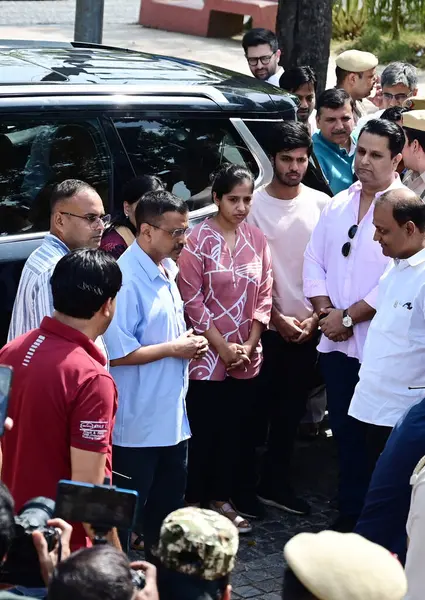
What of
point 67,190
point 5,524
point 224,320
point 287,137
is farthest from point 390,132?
point 5,524

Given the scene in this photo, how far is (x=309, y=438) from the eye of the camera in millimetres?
6949

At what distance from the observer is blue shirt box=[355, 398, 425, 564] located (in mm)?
4301

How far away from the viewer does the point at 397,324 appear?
5.16m

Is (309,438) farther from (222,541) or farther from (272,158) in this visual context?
(222,541)

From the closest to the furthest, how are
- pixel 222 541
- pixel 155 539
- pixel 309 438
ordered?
pixel 222 541, pixel 155 539, pixel 309 438

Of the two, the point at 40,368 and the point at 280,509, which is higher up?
the point at 40,368

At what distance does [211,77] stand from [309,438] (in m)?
2.26

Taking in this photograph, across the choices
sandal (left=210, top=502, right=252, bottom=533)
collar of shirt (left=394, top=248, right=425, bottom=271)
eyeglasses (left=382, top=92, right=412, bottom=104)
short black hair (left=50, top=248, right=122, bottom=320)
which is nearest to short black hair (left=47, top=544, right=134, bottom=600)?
short black hair (left=50, top=248, right=122, bottom=320)

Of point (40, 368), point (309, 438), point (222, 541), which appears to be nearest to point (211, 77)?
point (309, 438)

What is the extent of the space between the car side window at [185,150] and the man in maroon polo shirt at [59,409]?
1.85m

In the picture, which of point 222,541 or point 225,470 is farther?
point 225,470

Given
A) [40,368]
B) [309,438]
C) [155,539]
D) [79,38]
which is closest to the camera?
[40,368]

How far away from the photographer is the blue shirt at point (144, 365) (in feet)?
15.9

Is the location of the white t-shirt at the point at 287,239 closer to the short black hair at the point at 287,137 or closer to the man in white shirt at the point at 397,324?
the short black hair at the point at 287,137
